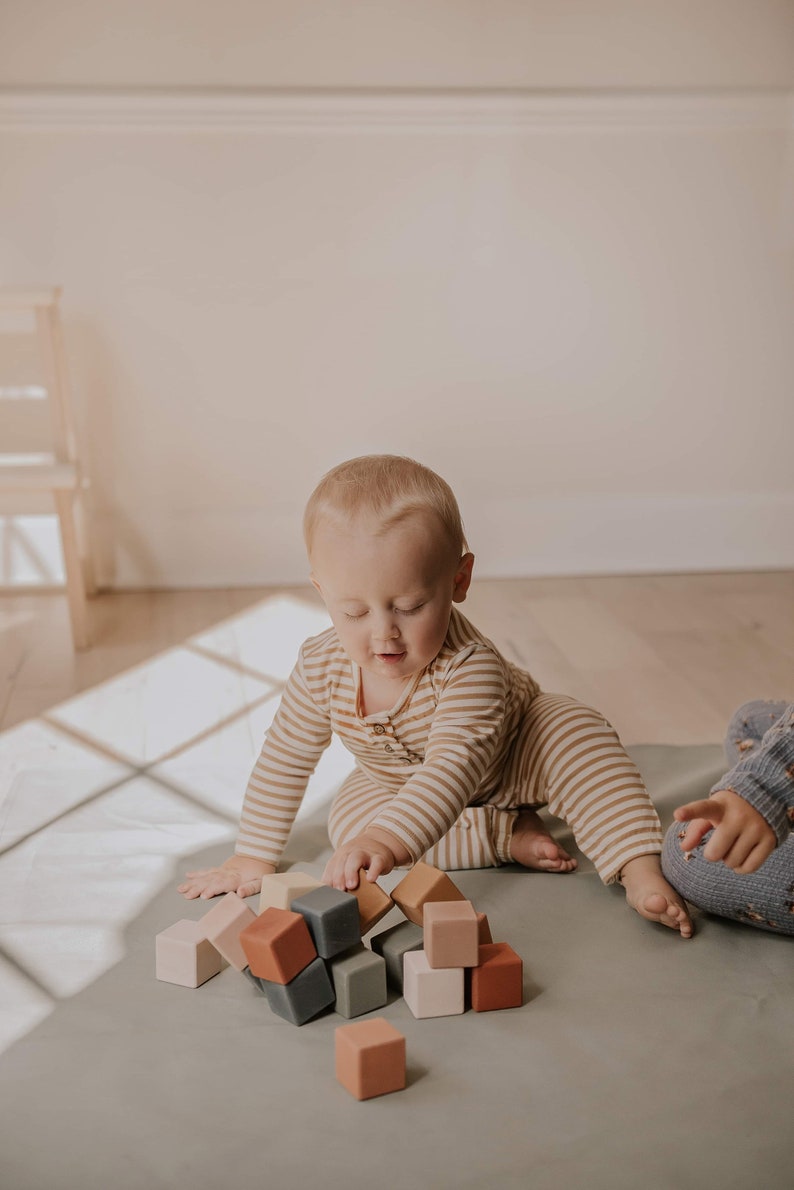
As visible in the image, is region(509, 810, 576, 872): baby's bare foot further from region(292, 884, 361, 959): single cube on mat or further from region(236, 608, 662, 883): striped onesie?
region(292, 884, 361, 959): single cube on mat

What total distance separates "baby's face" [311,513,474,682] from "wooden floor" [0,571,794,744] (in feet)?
2.12

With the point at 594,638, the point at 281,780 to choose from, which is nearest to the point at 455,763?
the point at 281,780

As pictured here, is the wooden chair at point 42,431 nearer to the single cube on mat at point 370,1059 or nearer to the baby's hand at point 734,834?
the single cube on mat at point 370,1059

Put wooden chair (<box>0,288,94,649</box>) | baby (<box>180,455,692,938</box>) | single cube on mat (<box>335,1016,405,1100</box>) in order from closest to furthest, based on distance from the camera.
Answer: single cube on mat (<box>335,1016,405,1100</box>)
baby (<box>180,455,692,938</box>)
wooden chair (<box>0,288,94,649</box>)

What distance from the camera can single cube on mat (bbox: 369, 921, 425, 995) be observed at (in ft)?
3.36

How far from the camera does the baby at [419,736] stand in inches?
42.6

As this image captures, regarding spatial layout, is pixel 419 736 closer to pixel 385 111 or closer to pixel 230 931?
pixel 230 931

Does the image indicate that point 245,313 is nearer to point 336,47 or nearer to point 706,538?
point 336,47

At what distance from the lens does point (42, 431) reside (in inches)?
91.7

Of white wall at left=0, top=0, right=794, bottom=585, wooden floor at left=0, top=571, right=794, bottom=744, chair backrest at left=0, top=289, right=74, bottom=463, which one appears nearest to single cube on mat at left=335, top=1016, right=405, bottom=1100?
wooden floor at left=0, top=571, right=794, bottom=744

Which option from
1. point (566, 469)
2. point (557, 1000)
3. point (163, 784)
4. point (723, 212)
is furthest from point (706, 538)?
point (557, 1000)

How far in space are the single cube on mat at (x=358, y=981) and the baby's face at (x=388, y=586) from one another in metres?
0.27

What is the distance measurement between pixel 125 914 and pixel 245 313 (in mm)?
1485

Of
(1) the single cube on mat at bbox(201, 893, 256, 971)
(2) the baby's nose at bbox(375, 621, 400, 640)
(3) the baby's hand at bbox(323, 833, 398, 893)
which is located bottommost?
(1) the single cube on mat at bbox(201, 893, 256, 971)
